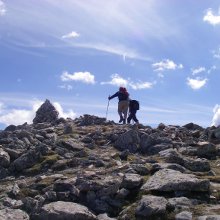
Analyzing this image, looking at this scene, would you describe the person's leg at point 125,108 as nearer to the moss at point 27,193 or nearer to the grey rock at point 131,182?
the moss at point 27,193

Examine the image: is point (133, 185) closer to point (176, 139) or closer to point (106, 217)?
point (106, 217)

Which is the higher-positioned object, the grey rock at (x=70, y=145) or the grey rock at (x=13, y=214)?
the grey rock at (x=70, y=145)

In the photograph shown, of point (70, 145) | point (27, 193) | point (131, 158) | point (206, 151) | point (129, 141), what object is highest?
point (129, 141)

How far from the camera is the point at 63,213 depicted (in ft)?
53.3

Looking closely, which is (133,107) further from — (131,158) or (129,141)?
(131,158)

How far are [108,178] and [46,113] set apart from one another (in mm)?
33934

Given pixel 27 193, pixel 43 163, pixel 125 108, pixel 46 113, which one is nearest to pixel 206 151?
pixel 43 163

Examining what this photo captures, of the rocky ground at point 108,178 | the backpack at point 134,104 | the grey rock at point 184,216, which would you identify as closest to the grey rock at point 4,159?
the rocky ground at point 108,178

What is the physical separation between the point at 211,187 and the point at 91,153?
10.9 metres

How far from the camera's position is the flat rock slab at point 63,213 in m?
16.2

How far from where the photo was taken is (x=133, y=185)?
18.8 metres

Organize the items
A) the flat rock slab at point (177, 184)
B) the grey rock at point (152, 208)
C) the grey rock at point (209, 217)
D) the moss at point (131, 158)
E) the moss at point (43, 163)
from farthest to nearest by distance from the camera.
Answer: the moss at point (131, 158)
the moss at point (43, 163)
the flat rock slab at point (177, 184)
the grey rock at point (152, 208)
the grey rock at point (209, 217)

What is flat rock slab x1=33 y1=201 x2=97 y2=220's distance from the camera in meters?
16.2

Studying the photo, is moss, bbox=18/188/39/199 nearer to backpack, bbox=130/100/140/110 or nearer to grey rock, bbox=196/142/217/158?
grey rock, bbox=196/142/217/158
